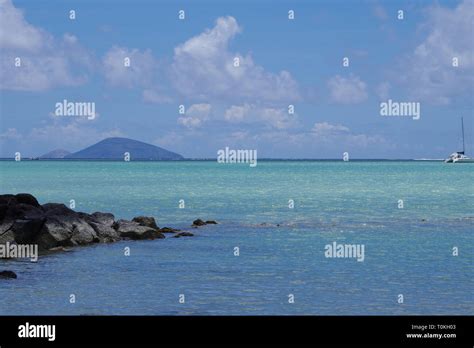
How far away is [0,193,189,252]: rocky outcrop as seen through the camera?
35000 millimetres

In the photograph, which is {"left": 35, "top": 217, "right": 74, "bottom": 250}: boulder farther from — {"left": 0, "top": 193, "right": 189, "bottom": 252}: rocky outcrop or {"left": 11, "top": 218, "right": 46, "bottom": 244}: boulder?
{"left": 11, "top": 218, "right": 46, "bottom": 244}: boulder

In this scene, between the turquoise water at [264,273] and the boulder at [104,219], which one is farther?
the boulder at [104,219]

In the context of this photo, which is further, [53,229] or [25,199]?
[25,199]

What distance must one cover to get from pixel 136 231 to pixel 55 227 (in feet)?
18.9

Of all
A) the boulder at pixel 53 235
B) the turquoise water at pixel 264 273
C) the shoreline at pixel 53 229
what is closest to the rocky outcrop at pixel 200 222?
the turquoise water at pixel 264 273

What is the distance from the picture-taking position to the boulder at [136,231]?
135ft

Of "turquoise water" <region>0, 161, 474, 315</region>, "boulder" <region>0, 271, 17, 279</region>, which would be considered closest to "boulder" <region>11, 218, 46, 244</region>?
"turquoise water" <region>0, 161, 474, 315</region>

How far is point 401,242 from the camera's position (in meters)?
40.0

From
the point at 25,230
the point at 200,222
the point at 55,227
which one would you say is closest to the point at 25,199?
the point at 55,227

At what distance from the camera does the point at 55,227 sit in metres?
37.1

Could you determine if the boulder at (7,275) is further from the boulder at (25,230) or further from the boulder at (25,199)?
the boulder at (25,199)

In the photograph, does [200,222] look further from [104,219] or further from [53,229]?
[53,229]
